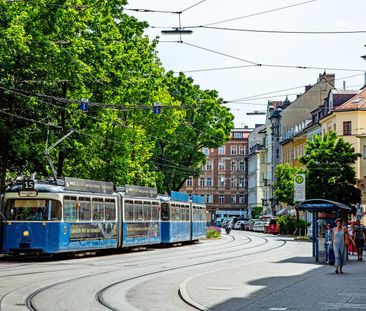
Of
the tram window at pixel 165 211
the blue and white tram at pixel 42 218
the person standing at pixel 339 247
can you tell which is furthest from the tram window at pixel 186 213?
the person standing at pixel 339 247

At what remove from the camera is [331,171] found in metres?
67.8

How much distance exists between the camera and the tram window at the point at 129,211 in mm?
38656

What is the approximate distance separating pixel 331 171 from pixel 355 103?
1375 centimetres

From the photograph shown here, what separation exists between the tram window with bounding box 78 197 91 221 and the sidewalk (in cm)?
865

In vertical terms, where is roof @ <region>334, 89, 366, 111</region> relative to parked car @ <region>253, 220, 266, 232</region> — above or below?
above

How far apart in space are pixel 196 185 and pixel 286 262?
405 feet

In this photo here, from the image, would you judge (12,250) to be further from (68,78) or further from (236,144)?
(236,144)

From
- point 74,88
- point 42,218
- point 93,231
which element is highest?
point 74,88

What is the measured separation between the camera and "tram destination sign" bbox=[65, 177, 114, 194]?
3241 cm

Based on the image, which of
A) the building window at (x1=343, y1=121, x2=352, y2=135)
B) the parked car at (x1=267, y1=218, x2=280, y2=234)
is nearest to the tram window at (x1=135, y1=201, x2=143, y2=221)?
the building window at (x1=343, y1=121, x2=352, y2=135)

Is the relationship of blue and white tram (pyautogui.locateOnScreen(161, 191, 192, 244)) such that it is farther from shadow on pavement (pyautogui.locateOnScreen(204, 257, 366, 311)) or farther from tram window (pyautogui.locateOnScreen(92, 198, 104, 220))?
shadow on pavement (pyautogui.locateOnScreen(204, 257, 366, 311))

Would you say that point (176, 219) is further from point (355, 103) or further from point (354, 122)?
point (355, 103)

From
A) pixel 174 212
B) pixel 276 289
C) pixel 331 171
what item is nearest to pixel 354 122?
pixel 331 171

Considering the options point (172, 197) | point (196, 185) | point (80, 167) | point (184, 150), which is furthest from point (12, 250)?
point (196, 185)
